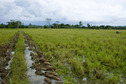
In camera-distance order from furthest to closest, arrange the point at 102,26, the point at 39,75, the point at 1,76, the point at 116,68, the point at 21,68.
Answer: the point at 102,26 → the point at 116,68 → the point at 21,68 → the point at 39,75 → the point at 1,76

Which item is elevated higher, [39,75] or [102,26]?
[102,26]

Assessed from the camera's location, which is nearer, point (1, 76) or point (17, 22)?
point (1, 76)

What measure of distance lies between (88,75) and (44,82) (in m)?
1.51

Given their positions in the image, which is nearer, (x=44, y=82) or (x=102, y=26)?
(x=44, y=82)

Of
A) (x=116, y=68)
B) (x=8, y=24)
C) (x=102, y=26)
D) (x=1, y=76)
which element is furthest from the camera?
(x=102, y=26)

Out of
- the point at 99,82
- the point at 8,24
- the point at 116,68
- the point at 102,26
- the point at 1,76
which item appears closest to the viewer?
the point at 99,82

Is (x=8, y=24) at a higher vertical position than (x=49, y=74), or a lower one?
higher

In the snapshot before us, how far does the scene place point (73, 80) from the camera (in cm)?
258

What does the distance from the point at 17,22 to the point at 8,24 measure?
24.1 ft

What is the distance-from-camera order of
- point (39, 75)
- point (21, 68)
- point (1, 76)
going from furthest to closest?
point (21, 68)
point (39, 75)
point (1, 76)

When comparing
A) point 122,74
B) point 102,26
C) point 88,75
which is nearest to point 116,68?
point 122,74

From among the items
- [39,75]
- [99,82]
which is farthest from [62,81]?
[99,82]

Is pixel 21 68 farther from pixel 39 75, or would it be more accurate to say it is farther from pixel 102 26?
pixel 102 26

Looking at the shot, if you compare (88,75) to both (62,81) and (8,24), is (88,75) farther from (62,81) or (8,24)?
(8,24)
